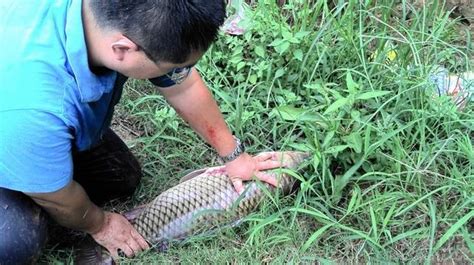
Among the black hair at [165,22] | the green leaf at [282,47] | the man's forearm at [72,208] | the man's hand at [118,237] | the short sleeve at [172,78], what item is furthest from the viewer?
the green leaf at [282,47]

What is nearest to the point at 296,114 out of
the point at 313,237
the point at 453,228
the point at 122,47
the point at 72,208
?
the point at 313,237

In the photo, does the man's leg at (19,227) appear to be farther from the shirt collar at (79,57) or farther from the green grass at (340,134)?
the shirt collar at (79,57)

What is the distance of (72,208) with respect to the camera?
7.91 ft

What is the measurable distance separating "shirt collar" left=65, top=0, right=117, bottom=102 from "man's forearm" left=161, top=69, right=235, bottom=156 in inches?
17.4

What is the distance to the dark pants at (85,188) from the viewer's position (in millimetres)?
2398

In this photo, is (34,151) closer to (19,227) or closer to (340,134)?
(19,227)

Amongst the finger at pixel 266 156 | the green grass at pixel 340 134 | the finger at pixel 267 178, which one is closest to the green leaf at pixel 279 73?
the green grass at pixel 340 134

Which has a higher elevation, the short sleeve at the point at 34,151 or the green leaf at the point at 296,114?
the short sleeve at the point at 34,151

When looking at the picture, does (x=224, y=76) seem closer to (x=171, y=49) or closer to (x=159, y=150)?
(x=159, y=150)

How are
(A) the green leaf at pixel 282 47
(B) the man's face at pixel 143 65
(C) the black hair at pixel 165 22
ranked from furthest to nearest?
(A) the green leaf at pixel 282 47 → (B) the man's face at pixel 143 65 → (C) the black hair at pixel 165 22

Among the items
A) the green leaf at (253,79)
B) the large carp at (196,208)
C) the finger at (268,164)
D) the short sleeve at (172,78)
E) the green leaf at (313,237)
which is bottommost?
the green leaf at (313,237)

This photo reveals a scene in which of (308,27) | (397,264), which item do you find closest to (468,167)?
(397,264)

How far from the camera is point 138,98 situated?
342 centimetres

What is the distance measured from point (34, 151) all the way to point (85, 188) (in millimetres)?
911
